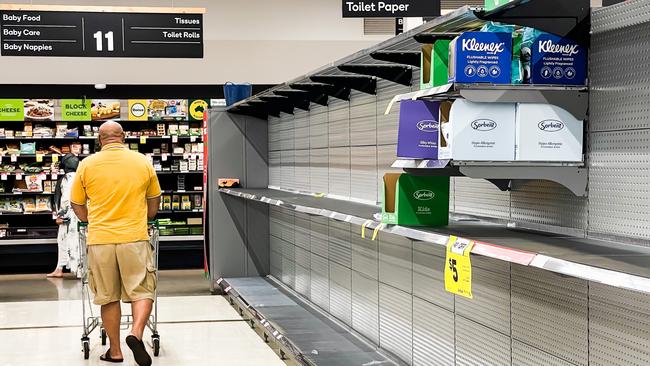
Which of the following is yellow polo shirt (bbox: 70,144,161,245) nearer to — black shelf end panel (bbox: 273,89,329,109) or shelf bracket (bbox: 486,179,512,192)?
black shelf end panel (bbox: 273,89,329,109)

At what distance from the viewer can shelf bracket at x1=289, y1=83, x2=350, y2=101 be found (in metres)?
7.12

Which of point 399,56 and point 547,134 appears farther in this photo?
point 399,56

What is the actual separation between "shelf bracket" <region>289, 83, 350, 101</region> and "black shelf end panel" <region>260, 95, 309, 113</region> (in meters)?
0.90

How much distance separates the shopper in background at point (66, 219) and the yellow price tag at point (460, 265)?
892 centimetres

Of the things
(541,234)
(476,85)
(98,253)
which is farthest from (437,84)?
(98,253)

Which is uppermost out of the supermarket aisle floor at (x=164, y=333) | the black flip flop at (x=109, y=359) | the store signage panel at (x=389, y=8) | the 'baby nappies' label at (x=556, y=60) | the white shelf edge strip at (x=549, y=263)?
the store signage panel at (x=389, y=8)

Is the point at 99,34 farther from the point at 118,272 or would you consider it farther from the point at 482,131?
the point at 482,131

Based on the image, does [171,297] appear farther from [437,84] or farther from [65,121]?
[437,84]

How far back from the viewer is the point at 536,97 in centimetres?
352

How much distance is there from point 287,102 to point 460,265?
5689 millimetres

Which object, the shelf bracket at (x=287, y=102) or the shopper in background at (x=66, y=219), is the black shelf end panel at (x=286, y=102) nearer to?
the shelf bracket at (x=287, y=102)

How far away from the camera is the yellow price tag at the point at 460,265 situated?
3439 mm

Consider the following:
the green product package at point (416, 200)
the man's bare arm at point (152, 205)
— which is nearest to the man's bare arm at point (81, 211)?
the man's bare arm at point (152, 205)

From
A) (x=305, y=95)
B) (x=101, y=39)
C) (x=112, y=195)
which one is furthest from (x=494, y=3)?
(x=101, y=39)
